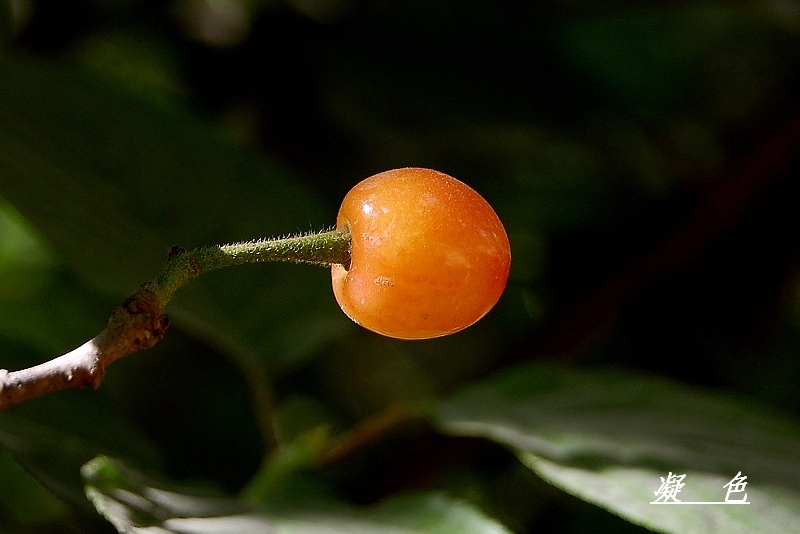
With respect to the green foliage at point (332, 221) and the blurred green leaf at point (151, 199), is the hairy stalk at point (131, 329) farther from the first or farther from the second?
the blurred green leaf at point (151, 199)

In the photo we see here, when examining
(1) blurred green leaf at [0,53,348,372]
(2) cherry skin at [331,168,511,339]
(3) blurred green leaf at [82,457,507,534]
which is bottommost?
(3) blurred green leaf at [82,457,507,534]

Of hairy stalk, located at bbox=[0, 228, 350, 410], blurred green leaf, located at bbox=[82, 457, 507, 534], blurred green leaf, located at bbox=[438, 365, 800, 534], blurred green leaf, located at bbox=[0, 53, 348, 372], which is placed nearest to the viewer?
hairy stalk, located at bbox=[0, 228, 350, 410]

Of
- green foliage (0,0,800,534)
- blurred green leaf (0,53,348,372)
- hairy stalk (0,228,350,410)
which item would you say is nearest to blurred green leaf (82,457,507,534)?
green foliage (0,0,800,534)

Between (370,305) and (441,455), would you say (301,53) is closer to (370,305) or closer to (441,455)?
(441,455)

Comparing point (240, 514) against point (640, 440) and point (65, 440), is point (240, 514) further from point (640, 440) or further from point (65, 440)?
point (640, 440)

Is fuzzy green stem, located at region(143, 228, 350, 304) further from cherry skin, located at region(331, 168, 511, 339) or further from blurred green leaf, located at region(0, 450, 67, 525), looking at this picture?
blurred green leaf, located at region(0, 450, 67, 525)
